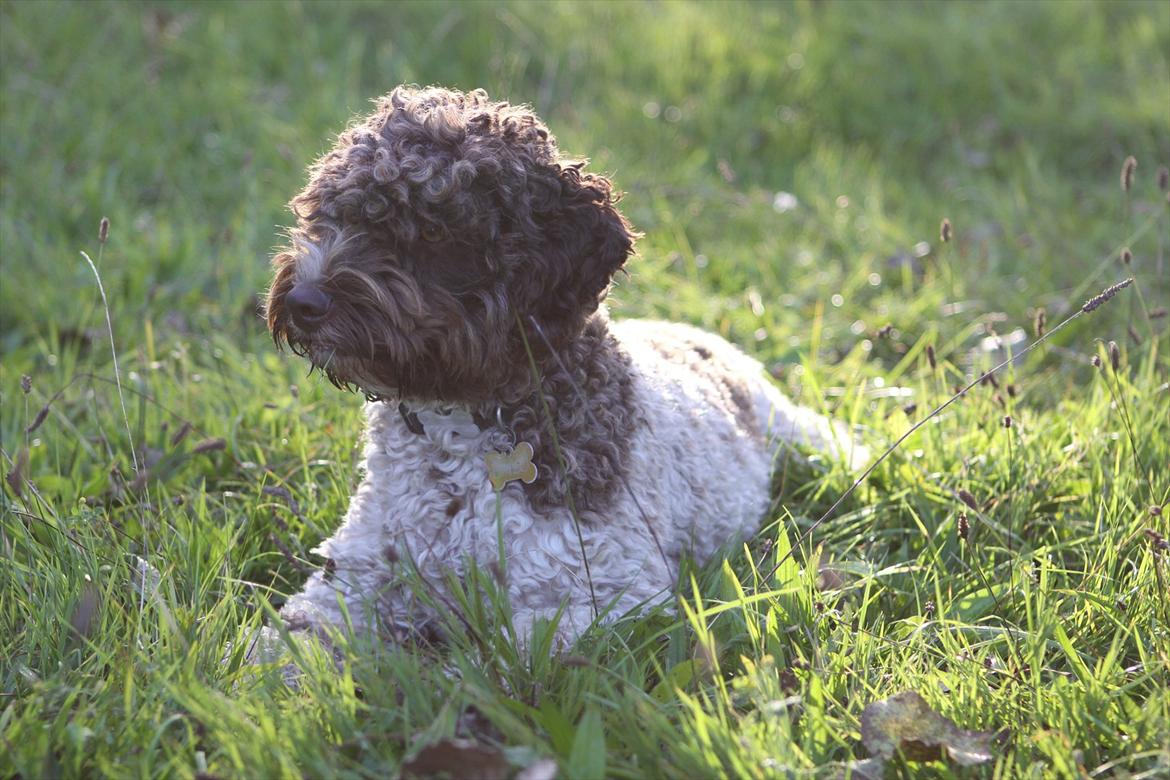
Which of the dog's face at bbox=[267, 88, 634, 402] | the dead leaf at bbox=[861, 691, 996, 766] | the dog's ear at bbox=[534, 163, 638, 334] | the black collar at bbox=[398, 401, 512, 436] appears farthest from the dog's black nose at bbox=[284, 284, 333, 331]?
the dead leaf at bbox=[861, 691, 996, 766]

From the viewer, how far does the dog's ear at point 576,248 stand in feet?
11.4

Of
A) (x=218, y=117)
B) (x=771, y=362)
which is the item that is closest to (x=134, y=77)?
(x=218, y=117)

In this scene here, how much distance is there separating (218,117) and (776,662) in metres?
6.25

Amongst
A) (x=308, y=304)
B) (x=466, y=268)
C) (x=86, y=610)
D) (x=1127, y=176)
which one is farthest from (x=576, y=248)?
(x=1127, y=176)

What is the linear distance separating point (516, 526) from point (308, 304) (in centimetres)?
89

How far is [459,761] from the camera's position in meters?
2.62

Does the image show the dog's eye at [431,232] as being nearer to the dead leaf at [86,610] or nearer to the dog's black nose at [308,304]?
the dog's black nose at [308,304]

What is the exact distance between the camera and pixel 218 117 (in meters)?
8.02

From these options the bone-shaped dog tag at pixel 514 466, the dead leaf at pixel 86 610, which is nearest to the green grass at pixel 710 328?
the dead leaf at pixel 86 610

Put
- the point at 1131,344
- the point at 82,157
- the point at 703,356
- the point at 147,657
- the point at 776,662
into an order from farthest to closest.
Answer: the point at 82,157, the point at 1131,344, the point at 703,356, the point at 776,662, the point at 147,657

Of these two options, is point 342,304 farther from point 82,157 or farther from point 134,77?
point 134,77

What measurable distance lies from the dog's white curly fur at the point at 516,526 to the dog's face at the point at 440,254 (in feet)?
0.99

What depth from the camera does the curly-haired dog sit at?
329 centimetres

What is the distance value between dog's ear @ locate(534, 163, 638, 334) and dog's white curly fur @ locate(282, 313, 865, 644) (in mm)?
423
